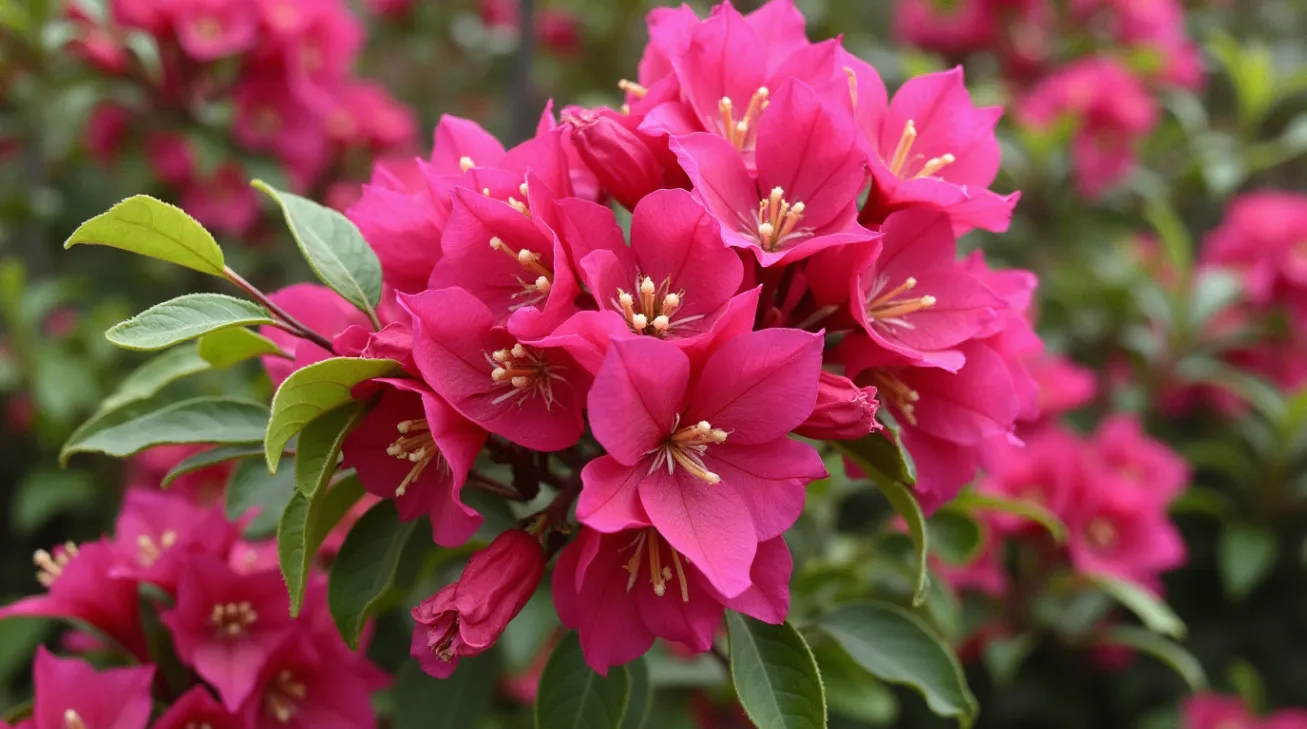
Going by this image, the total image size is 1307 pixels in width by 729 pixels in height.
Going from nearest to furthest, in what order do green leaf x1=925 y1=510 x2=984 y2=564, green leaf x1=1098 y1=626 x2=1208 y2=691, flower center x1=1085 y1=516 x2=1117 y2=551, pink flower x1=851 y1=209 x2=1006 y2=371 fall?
pink flower x1=851 y1=209 x2=1006 y2=371, green leaf x1=925 y1=510 x2=984 y2=564, green leaf x1=1098 y1=626 x2=1208 y2=691, flower center x1=1085 y1=516 x2=1117 y2=551

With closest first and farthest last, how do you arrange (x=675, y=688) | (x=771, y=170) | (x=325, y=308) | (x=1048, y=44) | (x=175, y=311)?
1. (x=175, y=311)
2. (x=771, y=170)
3. (x=325, y=308)
4. (x=675, y=688)
5. (x=1048, y=44)

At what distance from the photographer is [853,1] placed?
500cm

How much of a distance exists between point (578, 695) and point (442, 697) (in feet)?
0.79

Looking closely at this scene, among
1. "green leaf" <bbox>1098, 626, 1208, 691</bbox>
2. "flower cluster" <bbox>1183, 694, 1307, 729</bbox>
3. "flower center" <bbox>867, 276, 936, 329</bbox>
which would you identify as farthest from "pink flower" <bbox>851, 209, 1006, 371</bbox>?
"flower cluster" <bbox>1183, 694, 1307, 729</bbox>

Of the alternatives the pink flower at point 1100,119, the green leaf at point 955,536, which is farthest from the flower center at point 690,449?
the pink flower at point 1100,119

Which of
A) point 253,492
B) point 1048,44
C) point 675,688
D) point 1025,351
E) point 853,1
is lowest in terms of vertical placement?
point 675,688

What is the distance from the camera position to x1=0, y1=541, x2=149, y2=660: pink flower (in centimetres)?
115

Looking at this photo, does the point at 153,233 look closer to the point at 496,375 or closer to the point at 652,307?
the point at 496,375

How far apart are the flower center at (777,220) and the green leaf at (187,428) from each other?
586 millimetres

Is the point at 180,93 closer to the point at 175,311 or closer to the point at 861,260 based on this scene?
the point at 175,311

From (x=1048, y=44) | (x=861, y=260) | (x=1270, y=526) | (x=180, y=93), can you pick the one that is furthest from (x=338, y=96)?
(x=1270, y=526)

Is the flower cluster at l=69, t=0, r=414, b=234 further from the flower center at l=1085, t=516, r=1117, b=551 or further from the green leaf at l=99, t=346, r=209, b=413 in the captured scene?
the flower center at l=1085, t=516, r=1117, b=551

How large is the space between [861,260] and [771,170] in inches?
5.5

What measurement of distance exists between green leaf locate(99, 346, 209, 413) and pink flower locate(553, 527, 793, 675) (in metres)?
0.59
